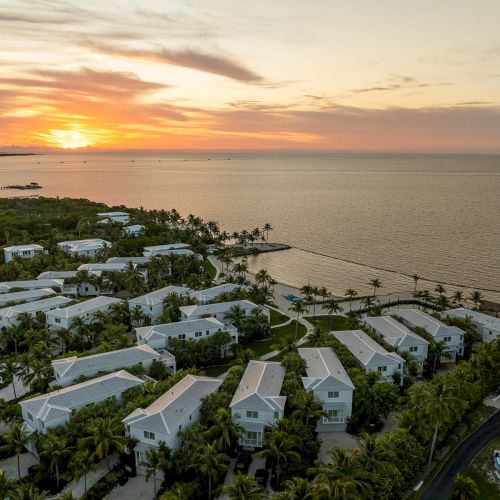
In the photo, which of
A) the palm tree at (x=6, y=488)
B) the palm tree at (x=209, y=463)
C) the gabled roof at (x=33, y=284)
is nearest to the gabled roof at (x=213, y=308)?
the gabled roof at (x=33, y=284)

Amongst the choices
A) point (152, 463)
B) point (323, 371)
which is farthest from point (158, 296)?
point (152, 463)

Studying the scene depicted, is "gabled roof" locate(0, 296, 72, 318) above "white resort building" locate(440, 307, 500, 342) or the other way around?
the other way around

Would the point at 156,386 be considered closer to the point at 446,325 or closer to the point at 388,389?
the point at 388,389

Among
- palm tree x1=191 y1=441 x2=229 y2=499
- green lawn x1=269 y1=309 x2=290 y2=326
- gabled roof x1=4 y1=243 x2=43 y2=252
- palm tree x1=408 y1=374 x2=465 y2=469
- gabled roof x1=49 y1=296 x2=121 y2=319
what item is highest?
palm tree x1=408 y1=374 x2=465 y2=469

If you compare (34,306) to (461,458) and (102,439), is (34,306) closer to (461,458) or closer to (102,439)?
(102,439)

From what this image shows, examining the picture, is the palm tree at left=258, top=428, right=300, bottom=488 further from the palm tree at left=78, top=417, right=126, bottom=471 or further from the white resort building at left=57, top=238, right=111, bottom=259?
the white resort building at left=57, top=238, right=111, bottom=259

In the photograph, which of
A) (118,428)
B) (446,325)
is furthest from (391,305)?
(118,428)

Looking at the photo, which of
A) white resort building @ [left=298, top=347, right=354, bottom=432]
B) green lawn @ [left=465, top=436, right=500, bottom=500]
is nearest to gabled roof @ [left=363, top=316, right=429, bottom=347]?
white resort building @ [left=298, top=347, right=354, bottom=432]

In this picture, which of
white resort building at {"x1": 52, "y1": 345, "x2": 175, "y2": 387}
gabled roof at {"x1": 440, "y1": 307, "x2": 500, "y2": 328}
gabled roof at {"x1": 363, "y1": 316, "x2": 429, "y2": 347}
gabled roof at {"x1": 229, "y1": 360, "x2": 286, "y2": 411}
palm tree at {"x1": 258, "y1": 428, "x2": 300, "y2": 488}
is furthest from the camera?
gabled roof at {"x1": 440, "y1": 307, "x2": 500, "y2": 328}
